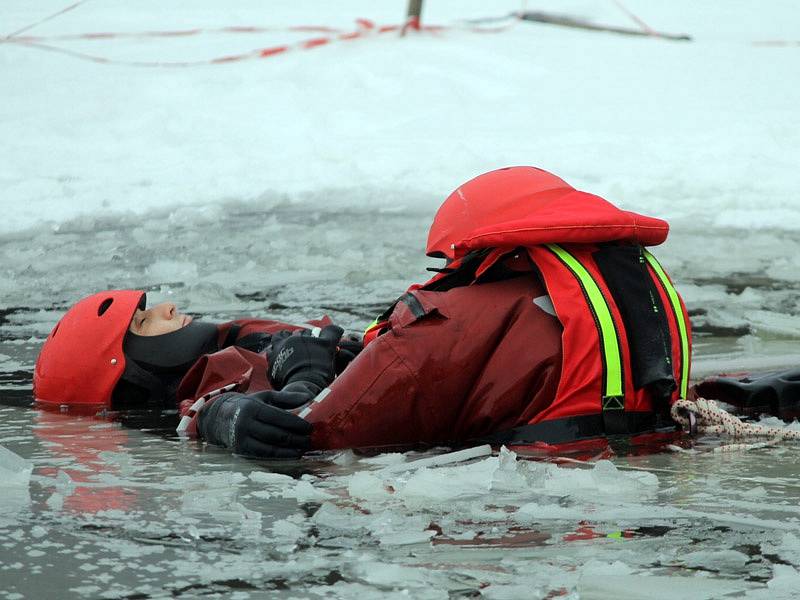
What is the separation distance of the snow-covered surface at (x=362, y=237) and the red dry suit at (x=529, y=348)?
0.17 m

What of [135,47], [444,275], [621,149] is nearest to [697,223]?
[621,149]

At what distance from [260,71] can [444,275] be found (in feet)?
32.3

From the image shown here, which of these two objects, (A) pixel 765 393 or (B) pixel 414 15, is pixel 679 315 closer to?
(A) pixel 765 393

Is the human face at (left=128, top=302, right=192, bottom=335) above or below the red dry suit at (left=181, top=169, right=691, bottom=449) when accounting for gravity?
below

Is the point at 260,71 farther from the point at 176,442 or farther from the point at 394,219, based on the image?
the point at 176,442

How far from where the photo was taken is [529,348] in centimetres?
359

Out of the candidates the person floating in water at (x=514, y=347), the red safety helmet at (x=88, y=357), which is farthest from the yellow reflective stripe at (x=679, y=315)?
the red safety helmet at (x=88, y=357)

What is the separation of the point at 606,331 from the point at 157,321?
203 centimetres

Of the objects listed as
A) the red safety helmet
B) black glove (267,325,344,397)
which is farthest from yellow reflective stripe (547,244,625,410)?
the red safety helmet

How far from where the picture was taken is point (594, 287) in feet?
11.8

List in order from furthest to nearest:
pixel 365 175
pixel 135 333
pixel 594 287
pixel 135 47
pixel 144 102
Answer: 1. pixel 135 47
2. pixel 144 102
3. pixel 365 175
4. pixel 135 333
5. pixel 594 287

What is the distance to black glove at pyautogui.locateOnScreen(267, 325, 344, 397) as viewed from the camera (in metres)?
4.29

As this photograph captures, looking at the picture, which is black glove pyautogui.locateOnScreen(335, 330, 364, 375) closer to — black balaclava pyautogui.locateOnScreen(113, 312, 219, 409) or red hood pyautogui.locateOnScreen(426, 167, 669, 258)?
black balaclava pyautogui.locateOnScreen(113, 312, 219, 409)

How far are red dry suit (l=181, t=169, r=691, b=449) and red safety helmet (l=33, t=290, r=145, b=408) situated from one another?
1.33m
